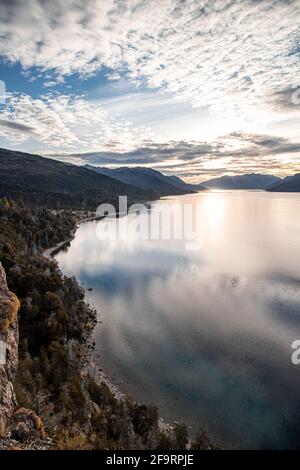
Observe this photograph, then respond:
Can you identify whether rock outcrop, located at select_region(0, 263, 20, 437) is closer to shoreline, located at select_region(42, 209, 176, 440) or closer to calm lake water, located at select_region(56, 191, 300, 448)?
shoreline, located at select_region(42, 209, 176, 440)

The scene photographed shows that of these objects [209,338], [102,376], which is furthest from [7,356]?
[209,338]

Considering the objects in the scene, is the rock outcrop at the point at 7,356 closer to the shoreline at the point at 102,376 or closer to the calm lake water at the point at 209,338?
the shoreline at the point at 102,376

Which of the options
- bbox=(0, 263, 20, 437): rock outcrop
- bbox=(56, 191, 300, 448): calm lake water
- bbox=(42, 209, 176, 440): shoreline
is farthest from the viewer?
bbox=(56, 191, 300, 448): calm lake water

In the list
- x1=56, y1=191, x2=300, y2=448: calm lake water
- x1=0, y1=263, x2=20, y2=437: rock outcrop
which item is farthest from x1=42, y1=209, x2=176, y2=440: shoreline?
x1=0, y1=263, x2=20, y2=437: rock outcrop

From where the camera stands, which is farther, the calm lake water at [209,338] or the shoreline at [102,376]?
the calm lake water at [209,338]

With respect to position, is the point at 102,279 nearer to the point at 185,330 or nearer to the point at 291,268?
the point at 185,330

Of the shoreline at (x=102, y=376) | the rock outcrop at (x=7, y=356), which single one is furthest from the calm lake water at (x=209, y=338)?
the rock outcrop at (x=7, y=356)

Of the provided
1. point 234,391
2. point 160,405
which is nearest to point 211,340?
point 234,391
